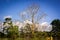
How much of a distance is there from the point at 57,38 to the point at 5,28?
2115 mm

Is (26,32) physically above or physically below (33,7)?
below

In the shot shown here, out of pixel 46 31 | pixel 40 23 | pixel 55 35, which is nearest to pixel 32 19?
pixel 40 23

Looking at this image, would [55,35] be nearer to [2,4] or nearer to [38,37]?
[38,37]

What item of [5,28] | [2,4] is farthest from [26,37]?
[2,4]

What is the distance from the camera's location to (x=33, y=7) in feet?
19.1

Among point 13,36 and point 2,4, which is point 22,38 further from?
point 2,4

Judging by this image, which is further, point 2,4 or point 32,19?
point 32,19

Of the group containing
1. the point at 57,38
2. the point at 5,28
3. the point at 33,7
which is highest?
the point at 33,7

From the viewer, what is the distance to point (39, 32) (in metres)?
5.87

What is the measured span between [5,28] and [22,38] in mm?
846

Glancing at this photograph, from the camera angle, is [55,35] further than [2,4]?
Yes

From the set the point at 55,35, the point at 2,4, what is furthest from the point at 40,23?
the point at 2,4

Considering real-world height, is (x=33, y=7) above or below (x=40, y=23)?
above

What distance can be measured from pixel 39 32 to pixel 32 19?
0.59 metres
